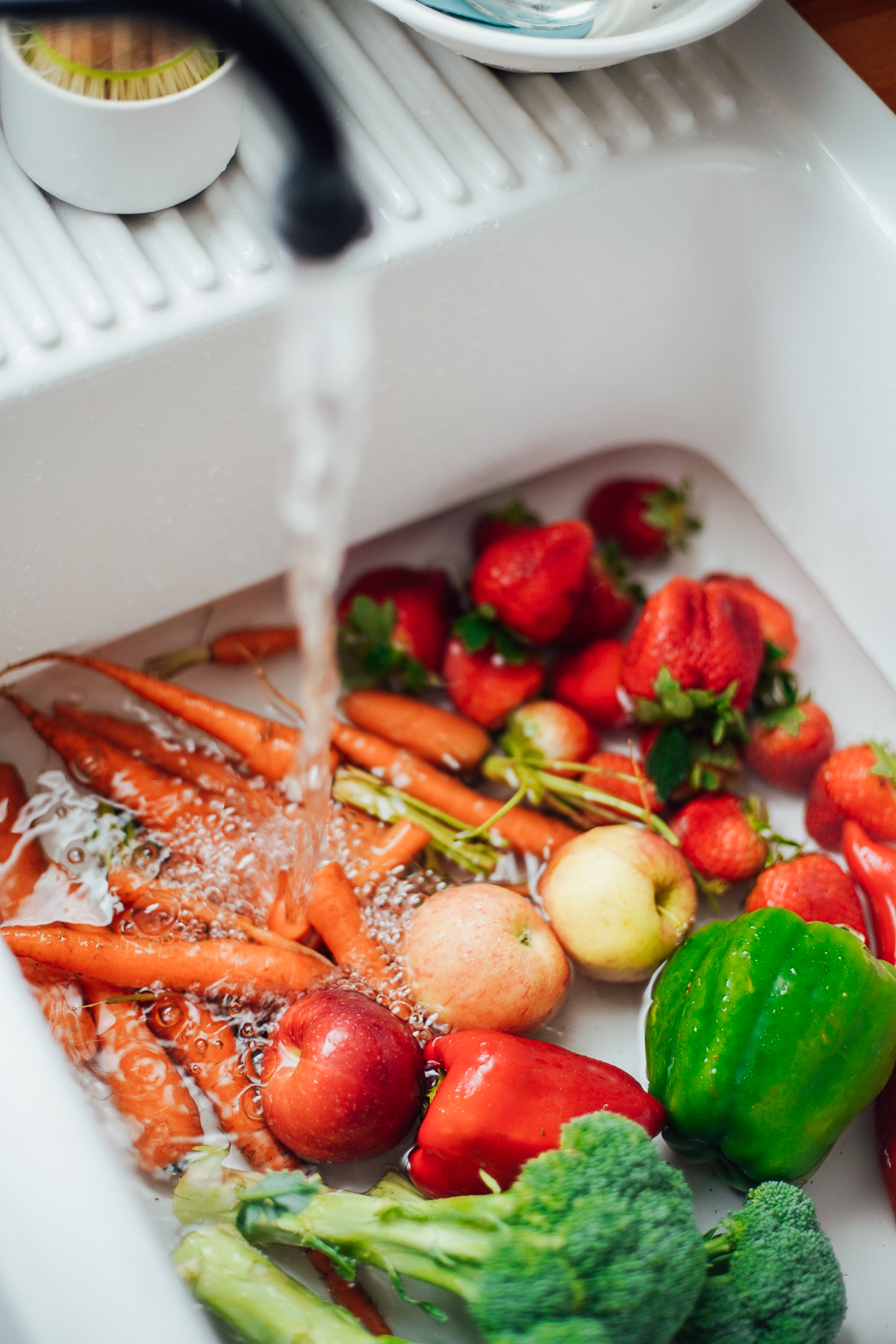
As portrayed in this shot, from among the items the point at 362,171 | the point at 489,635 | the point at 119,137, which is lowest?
the point at 489,635

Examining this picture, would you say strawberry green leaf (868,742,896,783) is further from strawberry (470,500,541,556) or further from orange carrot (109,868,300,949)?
orange carrot (109,868,300,949)

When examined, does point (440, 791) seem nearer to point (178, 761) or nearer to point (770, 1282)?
point (178, 761)

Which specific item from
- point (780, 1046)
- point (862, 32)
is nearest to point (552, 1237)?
point (780, 1046)

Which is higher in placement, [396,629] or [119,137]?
[119,137]

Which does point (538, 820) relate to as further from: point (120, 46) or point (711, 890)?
point (120, 46)

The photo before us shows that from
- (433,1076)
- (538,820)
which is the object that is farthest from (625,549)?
(433,1076)

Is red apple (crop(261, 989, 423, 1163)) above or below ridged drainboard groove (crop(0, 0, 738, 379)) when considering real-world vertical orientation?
below

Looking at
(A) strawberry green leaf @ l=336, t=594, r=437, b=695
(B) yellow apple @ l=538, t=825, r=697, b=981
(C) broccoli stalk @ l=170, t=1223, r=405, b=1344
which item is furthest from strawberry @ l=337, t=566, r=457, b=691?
(C) broccoli stalk @ l=170, t=1223, r=405, b=1344
